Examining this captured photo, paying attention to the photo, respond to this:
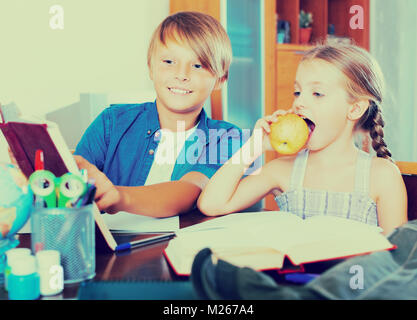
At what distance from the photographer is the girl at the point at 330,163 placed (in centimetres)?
102

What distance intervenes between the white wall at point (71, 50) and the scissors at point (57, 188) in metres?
1.53

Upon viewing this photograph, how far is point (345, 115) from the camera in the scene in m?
1.10

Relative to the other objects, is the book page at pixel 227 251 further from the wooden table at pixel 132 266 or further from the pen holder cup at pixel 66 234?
the pen holder cup at pixel 66 234

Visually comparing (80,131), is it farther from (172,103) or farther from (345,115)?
(345,115)

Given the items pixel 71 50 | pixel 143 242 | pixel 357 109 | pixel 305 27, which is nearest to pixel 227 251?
pixel 143 242

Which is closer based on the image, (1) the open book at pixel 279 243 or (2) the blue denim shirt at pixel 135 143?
(1) the open book at pixel 279 243

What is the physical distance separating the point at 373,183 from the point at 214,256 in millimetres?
593

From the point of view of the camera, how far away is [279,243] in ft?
1.95

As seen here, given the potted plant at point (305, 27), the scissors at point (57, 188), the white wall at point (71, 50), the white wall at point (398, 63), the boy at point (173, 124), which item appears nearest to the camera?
the scissors at point (57, 188)

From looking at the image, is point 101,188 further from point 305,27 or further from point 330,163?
point 305,27

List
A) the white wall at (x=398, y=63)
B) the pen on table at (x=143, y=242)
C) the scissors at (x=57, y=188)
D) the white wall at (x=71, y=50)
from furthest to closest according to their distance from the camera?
the white wall at (x=398, y=63), the white wall at (x=71, y=50), the pen on table at (x=143, y=242), the scissors at (x=57, y=188)

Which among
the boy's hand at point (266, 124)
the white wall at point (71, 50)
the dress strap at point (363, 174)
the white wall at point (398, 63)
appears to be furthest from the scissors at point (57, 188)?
the white wall at point (398, 63)

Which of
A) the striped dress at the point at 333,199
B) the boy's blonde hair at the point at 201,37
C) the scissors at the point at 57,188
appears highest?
the boy's blonde hair at the point at 201,37

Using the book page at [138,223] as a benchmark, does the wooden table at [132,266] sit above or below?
above
